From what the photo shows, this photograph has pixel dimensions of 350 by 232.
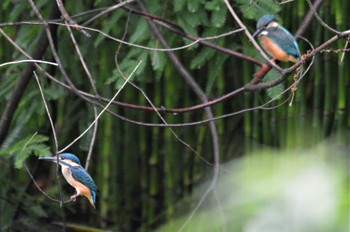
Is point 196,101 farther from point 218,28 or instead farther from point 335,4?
point 335,4

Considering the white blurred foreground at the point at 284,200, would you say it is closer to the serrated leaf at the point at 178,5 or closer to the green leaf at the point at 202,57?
the green leaf at the point at 202,57

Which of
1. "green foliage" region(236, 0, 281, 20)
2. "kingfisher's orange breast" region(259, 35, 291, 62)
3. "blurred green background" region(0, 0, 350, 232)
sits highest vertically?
"green foliage" region(236, 0, 281, 20)

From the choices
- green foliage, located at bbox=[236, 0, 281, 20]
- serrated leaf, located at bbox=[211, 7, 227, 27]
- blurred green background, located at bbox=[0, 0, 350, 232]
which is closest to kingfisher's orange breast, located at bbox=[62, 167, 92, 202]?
blurred green background, located at bbox=[0, 0, 350, 232]

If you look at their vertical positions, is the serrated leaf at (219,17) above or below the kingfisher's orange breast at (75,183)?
above

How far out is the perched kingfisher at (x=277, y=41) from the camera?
202cm

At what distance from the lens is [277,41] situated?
2.02 meters

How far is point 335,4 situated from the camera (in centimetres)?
327

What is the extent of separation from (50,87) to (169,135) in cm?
54

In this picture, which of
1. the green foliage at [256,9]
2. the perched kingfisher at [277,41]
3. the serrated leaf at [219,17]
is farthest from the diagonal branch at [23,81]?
the perched kingfisher at [277,41]

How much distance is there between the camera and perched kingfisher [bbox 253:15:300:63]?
6.63ft

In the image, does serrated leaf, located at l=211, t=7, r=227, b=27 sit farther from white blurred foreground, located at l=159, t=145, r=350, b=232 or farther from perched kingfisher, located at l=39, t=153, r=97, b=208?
perched kingfisher, located at l=39, t=153, r=97, b=208

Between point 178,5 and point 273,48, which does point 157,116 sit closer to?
point 178,5

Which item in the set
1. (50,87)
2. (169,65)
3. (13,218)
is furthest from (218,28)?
(13,218)

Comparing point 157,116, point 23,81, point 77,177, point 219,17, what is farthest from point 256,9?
point 77,177
